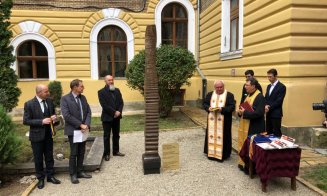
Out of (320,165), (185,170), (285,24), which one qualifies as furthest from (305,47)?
(185,170)

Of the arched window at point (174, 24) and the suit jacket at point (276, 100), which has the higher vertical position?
the arched window at point (174, 24)

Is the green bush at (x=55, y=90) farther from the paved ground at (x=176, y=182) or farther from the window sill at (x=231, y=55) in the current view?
the paved ground at (x=176, y=182)

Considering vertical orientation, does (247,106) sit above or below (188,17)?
below

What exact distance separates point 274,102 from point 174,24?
9590 millimetres

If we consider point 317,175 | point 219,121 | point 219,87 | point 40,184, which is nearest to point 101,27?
point 219,87

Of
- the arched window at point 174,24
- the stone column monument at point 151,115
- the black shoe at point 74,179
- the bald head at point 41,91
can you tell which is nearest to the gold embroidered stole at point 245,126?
the stone column monument at point 151,115

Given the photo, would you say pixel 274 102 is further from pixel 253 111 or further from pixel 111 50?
pixel 111 50

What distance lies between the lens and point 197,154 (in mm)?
6797

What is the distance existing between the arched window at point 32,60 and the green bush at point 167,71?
5118mm

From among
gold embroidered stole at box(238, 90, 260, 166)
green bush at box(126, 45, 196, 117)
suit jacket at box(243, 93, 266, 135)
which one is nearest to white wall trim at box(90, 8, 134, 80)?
green bush at box(126, 45, 196, 117)

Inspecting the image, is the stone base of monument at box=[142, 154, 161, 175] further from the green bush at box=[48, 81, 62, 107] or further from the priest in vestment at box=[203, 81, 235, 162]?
the green bush at box=[48, 81, 62, 107]

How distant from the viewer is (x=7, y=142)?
16.9 ft

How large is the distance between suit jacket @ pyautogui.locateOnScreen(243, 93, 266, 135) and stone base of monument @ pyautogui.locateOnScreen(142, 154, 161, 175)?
1822 millimetres

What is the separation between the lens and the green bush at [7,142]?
504cm
